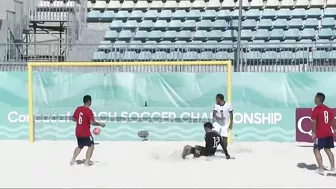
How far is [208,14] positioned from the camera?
70.8 ft

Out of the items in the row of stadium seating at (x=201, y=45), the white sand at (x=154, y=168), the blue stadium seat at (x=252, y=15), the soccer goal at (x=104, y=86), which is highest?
the blue stadium seat at (x=252, y=15)

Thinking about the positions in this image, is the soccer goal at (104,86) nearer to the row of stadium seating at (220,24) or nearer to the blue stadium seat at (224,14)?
the row of stadium seating at (220,24)

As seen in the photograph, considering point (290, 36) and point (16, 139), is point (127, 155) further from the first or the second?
point (290, 36)

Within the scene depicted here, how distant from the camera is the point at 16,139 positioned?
15.8 metres

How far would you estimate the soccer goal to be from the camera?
51.1 feet

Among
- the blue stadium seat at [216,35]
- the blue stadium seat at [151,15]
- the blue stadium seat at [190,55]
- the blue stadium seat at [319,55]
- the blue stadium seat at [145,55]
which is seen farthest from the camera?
the blue stadium seat at [151,15]

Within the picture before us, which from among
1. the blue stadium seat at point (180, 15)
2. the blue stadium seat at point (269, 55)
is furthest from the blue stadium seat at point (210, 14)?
the blue stadium seat at point (269, 55)

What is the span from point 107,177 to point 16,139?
648cm

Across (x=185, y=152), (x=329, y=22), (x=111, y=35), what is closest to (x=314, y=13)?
(x=329, y=22)

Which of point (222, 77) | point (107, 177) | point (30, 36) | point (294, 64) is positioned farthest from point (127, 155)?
point (30, 36)

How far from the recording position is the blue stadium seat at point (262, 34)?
65.4ft

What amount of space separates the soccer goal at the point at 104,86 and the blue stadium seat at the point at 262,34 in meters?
4.64

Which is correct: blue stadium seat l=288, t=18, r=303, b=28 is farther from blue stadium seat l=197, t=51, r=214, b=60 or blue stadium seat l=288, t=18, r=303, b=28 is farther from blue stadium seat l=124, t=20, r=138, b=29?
blue stadium seat l=124, t=20, r=138, b=29

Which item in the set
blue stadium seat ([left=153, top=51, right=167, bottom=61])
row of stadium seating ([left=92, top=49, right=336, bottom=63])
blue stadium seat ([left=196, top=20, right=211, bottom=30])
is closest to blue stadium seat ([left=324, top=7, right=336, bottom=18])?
blue stadium seat ([left=196, top=20, right=211, bottom=30])
